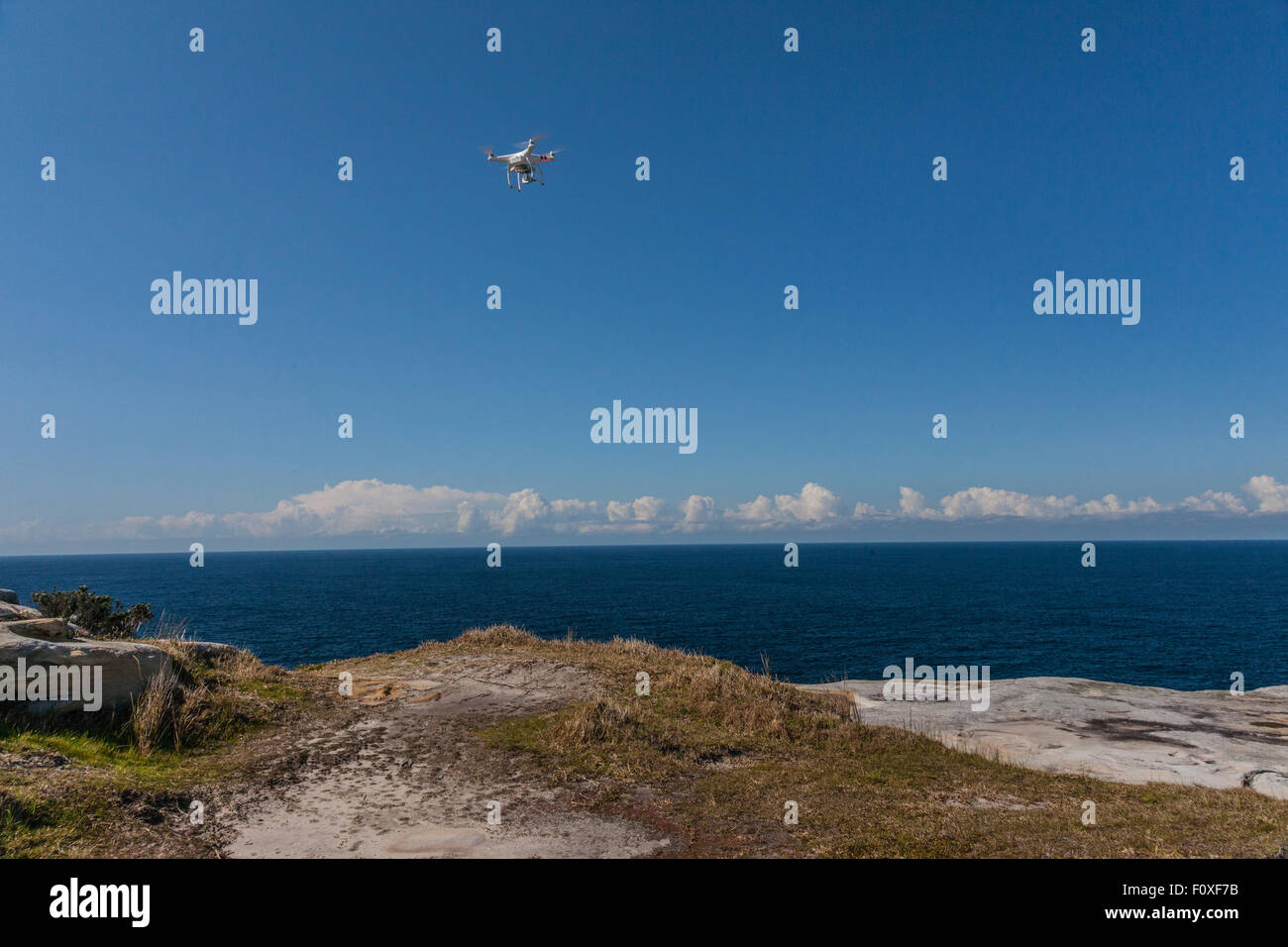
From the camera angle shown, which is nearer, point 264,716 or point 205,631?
point 264,716

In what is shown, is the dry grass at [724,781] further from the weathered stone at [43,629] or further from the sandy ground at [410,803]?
the weathered stone at [43,629]

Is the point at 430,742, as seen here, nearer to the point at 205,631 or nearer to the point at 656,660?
the point at 656,660

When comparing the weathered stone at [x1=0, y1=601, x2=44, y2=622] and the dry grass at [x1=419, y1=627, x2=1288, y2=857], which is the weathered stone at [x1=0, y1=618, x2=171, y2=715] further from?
the dry grass at [x1=419, y1=627, x2=1288, y2=857]

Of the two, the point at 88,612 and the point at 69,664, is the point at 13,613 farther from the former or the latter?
the point at 88,612

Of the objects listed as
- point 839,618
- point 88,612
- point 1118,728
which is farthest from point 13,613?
point 839,618

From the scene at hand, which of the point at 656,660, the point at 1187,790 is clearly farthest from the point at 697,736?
the point at 1187,790
